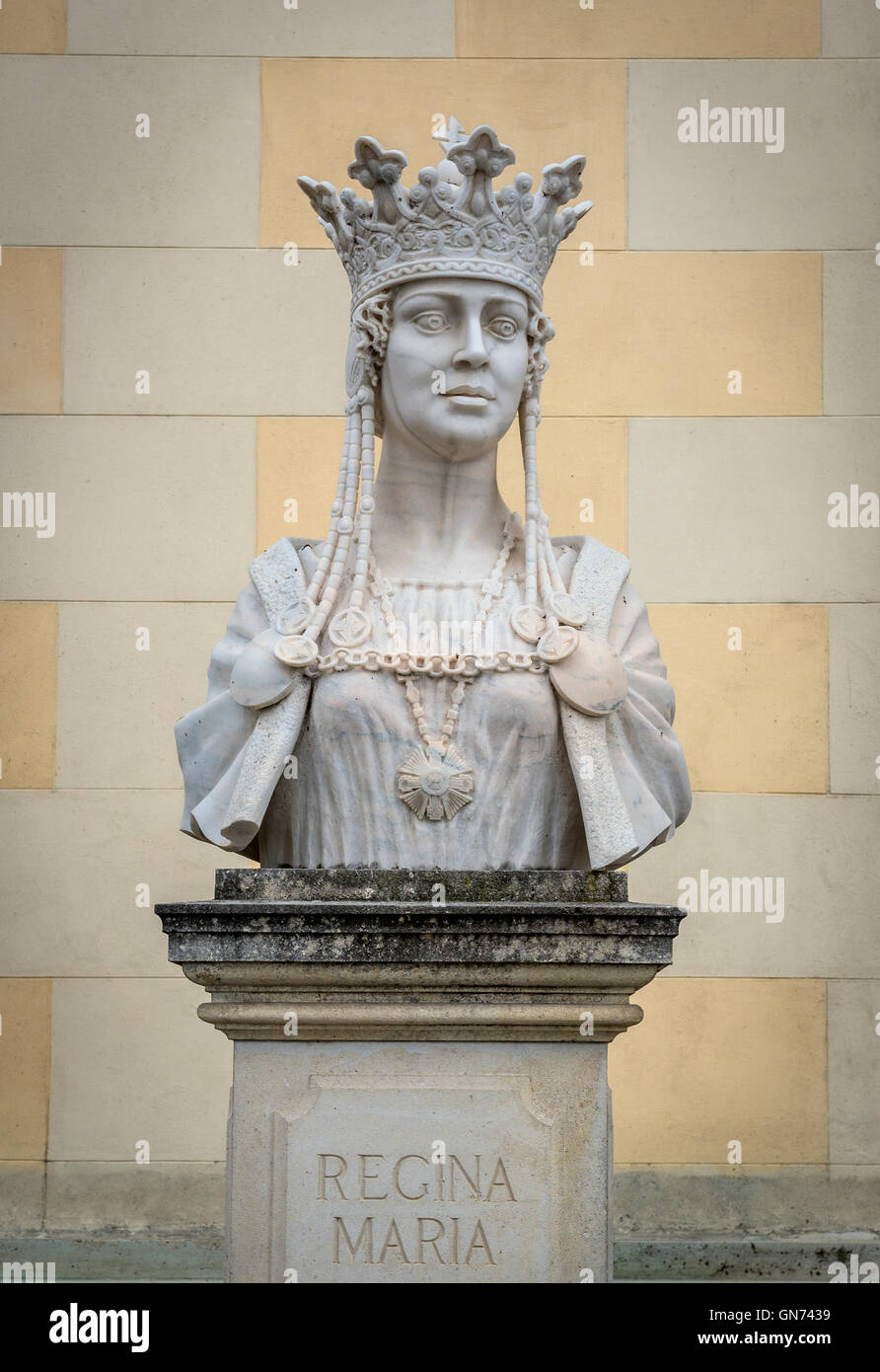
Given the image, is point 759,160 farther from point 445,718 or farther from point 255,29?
point 445,718

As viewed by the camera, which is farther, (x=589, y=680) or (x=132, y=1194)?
(x=132, y=1194)

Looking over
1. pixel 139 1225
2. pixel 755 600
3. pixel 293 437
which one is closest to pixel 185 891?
pixel 139 1225

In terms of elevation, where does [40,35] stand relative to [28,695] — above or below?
above

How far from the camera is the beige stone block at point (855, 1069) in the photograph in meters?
8.79

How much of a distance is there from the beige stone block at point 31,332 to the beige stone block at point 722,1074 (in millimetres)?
3316

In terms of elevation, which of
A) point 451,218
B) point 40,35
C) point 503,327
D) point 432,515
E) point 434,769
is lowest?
point 434,769

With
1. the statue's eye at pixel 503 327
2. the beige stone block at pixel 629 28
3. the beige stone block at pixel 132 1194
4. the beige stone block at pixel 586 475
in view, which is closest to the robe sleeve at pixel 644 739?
the statue's eye at pixel 503 327

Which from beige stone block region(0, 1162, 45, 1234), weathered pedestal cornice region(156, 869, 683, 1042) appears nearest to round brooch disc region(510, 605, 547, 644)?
weathered pedestal cornice region(156, 869, 683, 1042)

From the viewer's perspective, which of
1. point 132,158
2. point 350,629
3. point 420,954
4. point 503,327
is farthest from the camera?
point 132,158

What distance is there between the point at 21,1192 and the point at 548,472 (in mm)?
3399

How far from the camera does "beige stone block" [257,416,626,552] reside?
9055 mm

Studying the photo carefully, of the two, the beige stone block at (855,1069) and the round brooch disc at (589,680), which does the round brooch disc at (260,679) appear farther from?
the beige stone block at (855,1069)

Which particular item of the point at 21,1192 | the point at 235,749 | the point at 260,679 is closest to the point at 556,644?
the point at 260,679

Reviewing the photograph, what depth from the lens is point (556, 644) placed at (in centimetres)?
630
